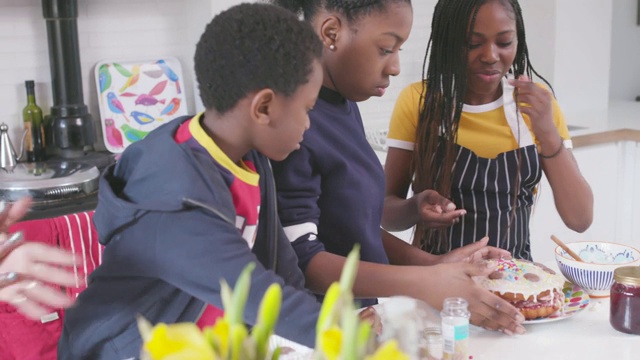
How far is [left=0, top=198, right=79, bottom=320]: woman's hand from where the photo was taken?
1.15 m

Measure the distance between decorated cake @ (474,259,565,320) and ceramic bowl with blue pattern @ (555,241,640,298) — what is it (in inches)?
2.2

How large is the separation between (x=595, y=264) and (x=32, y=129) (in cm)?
201

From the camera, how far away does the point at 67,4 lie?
2.75 meters

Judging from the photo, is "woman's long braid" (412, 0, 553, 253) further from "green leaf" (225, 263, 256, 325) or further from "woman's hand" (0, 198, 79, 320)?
"green leaf" (225, 263, 256, 325)

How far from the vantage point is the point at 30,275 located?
1.17m

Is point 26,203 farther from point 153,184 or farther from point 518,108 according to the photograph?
point 518,108

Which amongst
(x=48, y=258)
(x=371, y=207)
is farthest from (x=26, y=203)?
(x=371, y=207)

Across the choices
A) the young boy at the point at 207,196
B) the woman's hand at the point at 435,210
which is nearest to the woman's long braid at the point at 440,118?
the woman's hand at the point at 435,210

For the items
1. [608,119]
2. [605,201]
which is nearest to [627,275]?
[605,201]

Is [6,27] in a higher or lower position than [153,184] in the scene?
higher

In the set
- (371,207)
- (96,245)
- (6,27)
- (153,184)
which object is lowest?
(96,245)

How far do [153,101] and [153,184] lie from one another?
1.96 m

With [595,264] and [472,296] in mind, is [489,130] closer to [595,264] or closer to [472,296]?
[595,264]

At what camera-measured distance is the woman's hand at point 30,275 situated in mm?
1150
